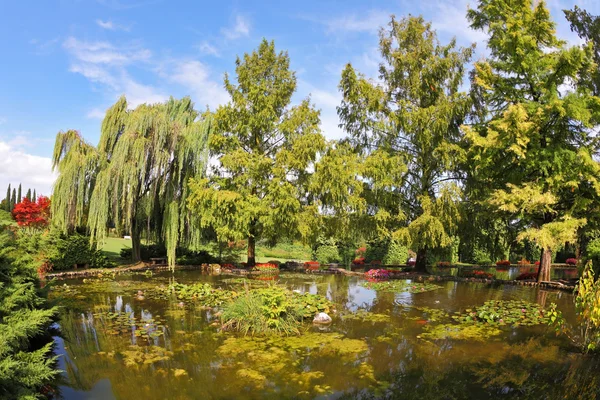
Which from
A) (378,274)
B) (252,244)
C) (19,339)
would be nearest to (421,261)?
(378,274)

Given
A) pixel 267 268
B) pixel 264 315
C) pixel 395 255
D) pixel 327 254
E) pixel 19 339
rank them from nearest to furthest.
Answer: pixel 19 339, pixel 264 315, pixel 267 268, pixel 395 255, pixel 327 254

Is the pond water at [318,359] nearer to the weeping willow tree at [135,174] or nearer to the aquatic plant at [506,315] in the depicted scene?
the aquatic plant at [506,315]

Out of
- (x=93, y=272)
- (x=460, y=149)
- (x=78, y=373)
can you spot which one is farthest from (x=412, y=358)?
(x=93, y=272)

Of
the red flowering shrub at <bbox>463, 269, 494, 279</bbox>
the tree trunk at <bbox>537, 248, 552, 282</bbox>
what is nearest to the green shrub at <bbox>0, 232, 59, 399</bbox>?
the tree trunk at <bbox>537, 248, 552, 282</bbox>

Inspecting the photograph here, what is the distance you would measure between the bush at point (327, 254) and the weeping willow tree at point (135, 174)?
876 cm

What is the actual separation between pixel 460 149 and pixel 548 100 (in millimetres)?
3321

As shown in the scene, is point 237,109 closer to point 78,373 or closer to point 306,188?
point 306,188

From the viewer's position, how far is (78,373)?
17.2 ft

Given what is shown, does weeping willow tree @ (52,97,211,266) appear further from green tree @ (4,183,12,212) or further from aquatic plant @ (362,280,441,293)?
green tree @ (4,183,12,212)

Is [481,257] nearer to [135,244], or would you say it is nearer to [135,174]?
[135,244]

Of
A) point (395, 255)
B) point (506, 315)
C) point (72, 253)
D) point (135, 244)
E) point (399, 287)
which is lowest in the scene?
point (399, 287)

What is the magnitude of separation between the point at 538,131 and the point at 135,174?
48.7 feet

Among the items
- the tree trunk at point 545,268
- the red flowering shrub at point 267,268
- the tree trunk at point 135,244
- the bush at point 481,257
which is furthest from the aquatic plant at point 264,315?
the bush at point 481,257

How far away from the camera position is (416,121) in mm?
16391
